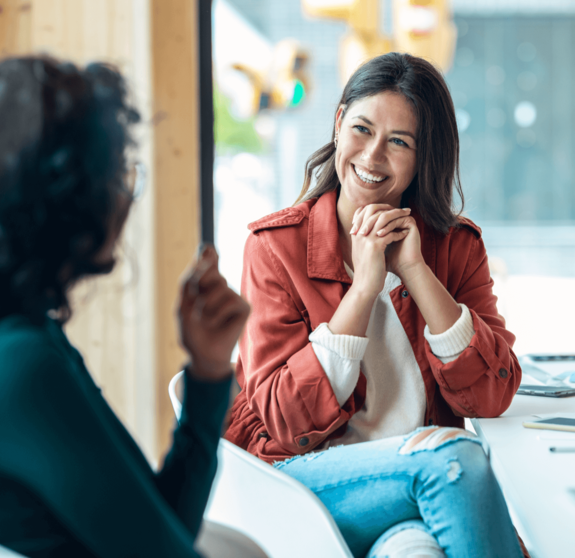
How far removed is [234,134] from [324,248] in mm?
6007

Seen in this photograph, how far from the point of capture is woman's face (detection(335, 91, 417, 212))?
4.14 feet

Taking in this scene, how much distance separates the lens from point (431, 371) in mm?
1221

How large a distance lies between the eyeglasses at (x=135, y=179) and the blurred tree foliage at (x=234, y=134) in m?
5.63

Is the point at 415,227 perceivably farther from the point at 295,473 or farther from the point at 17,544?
the point at 17,544

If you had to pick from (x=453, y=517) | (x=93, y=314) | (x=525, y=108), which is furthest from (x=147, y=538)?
(x=525, y=108)

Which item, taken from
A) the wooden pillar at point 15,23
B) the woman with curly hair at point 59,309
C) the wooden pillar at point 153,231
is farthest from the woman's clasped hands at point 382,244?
the wooden pillar at point 15,23

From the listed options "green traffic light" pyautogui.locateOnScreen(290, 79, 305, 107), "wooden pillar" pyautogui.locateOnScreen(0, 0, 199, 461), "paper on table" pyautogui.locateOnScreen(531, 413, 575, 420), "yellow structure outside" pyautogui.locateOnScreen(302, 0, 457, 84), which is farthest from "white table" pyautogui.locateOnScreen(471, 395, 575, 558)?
"green traffic light" pyautogui.locateOnScreen(290, 79, 305, 107)

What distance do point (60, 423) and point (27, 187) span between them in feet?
0.66

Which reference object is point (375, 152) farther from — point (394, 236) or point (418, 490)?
point (418, 490)

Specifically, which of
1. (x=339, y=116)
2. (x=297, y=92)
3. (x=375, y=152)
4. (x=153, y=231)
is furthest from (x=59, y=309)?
(x=297, y=92)

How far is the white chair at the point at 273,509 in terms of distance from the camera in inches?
33.5

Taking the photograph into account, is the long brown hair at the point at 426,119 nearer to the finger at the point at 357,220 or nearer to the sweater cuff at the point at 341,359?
the finger at the point at 357,220

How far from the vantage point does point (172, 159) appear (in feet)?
9.36

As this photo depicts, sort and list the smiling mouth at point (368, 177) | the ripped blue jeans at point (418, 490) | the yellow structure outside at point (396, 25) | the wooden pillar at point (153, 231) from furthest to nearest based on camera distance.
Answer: the yellow structure outside at point (396, 25)
the wooden pillar at point (153, 231)
the smiling mouth at point (368, 177)
the ripped blue jeans at point (418, 490)
